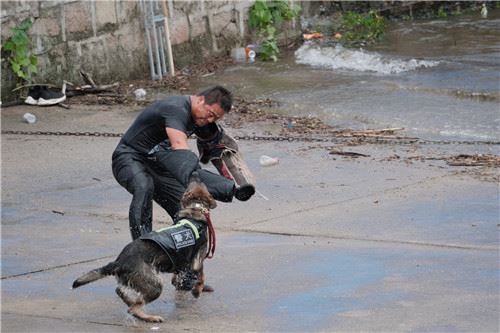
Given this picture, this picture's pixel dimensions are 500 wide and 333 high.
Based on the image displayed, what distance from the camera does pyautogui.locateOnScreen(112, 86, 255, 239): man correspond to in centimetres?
657

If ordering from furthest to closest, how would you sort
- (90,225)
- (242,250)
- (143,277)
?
(90,225), (242,250), (143,277)

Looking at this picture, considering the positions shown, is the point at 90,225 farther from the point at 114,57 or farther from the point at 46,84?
the point at 114,57

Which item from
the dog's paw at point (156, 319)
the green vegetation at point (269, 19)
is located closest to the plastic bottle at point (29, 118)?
the green vegetation at point (269, 19)

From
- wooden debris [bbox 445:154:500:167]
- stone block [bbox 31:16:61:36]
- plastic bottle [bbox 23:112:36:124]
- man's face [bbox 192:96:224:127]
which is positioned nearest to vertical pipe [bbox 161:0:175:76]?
stone block [bbox 31:16:61:36]

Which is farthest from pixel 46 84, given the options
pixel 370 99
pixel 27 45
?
pixel 370 99

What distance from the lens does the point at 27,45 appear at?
42.8 feet

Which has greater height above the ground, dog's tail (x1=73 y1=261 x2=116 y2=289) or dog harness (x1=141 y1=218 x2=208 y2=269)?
dog harness (x1=141 y1=218 x2=208 y2=269)

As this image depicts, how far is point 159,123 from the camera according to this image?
273 inches

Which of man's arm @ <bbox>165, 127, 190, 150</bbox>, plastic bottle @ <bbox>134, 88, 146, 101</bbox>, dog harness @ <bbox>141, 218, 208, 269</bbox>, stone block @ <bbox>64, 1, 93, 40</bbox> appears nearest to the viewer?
dog harness @ <bbox>141, 218, 208, 269</bbox>

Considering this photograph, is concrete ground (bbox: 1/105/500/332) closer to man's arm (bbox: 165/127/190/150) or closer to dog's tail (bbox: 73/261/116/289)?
dog's tail (bbox: 73/261/116/289)

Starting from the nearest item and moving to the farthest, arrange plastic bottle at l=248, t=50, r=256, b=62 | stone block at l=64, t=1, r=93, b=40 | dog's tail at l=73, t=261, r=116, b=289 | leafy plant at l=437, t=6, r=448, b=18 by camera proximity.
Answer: dog's tail at l=73, t=261, r=116, b=289 → stone block at l=64, t=1, r=93, b=40 → plastic bottle at l=248, t=50, r=256, b=62 → leafy plant at l=437, t=6, r=448, b=18

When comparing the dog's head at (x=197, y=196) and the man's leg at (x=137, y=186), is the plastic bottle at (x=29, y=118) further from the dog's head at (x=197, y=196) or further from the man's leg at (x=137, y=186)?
the dog's head at (x=197, y=196)

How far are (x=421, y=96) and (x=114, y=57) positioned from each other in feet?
13.7

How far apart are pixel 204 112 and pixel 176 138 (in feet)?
0.90
